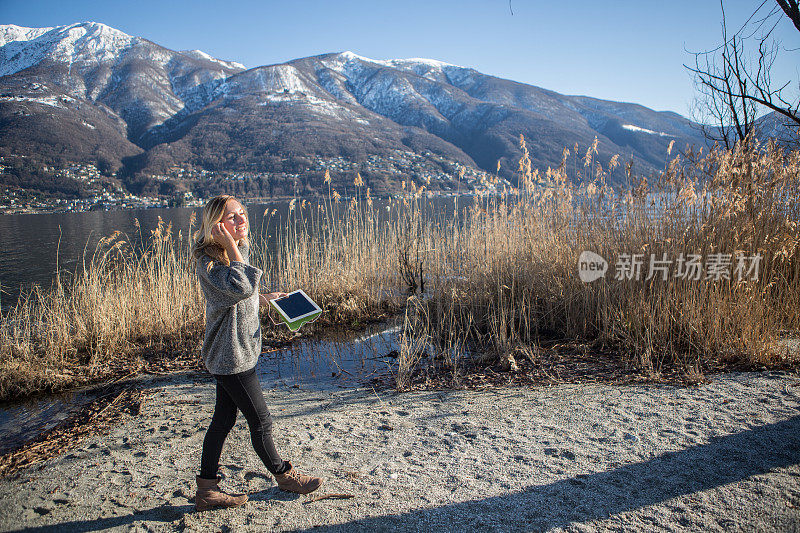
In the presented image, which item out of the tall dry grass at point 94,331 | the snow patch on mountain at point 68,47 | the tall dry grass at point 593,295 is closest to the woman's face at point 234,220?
the tall dry grass at point 94,331


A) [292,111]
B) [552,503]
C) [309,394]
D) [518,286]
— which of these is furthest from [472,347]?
[292,111]

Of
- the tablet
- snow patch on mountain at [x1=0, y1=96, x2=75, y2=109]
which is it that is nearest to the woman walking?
the tablet

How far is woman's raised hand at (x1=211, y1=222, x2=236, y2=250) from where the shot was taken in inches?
80.3

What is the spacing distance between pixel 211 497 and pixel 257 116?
12522 centimetres

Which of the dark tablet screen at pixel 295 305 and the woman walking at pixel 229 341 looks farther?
the dark tablet screen at pixel 295 305

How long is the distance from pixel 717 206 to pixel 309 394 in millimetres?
4605

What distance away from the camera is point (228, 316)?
6.86ft

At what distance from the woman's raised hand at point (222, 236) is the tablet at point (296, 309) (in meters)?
0.39

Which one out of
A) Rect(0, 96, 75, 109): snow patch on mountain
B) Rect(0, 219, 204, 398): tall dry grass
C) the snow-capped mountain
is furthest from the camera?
Rect(0, 96, 75, 109): snow patch on mountain

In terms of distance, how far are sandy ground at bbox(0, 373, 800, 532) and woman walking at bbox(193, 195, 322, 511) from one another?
0.52 ft

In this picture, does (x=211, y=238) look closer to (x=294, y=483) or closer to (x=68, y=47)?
(x=294, y=483)

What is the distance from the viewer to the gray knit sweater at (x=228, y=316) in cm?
198

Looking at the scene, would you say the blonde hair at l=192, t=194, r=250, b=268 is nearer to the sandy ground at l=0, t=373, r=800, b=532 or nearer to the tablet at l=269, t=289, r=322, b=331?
the tablet at l=269, t=289, r=322, b=331

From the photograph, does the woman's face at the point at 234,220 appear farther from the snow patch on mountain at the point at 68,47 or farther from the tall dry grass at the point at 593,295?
the snow patch on mountain at the point at 68,47
